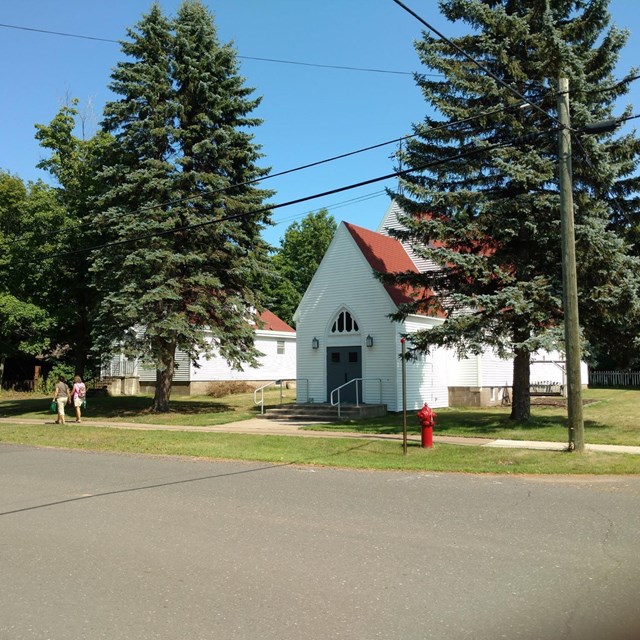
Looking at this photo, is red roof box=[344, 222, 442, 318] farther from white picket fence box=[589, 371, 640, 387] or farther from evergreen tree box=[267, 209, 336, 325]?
evergreen tree box=[267, 209, 336, 325]

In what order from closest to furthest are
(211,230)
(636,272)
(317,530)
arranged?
(317,530)
(636,272)
(211,230)

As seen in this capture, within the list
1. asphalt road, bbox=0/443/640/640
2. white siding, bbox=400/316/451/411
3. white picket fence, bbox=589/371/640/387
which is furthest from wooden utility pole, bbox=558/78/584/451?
white picket fence, bbox=589/371/640/387

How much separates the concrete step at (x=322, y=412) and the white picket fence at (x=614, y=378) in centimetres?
2591

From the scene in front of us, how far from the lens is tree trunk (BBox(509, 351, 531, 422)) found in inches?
709

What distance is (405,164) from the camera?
1848cm

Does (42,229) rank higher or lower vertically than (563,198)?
higher

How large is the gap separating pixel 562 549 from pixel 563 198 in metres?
8.90

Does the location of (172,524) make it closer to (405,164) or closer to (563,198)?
(563,198)

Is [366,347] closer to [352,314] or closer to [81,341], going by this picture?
[352,314]

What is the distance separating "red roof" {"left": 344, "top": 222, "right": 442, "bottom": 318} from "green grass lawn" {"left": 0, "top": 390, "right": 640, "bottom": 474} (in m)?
4.80

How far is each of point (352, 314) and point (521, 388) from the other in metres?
7.98

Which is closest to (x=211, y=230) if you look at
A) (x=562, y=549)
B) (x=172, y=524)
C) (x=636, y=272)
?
(x=636, y=272)

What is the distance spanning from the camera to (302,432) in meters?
17.9

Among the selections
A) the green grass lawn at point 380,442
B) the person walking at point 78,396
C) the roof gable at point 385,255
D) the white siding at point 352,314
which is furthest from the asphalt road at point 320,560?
the roof gable at point 385,255
